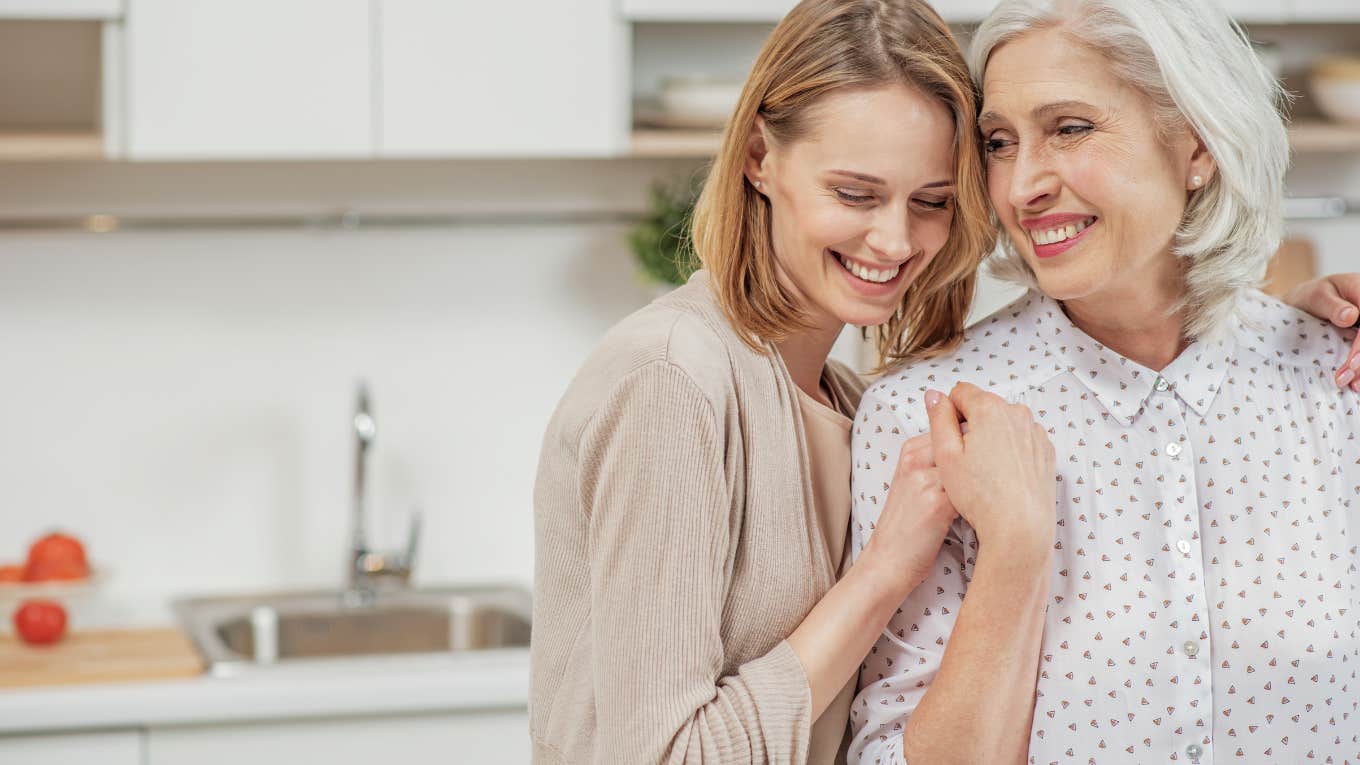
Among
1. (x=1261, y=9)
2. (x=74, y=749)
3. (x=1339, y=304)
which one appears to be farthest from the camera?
(x=1261, y=9)

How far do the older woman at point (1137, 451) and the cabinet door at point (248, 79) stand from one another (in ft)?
4.04

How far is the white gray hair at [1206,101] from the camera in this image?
1239 millimetres

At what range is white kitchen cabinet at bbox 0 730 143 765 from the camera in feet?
6.79

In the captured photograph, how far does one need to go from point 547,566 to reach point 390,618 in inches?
51.5

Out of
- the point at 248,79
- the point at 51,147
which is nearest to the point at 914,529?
the point at 248,79

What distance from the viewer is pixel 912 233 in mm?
1344

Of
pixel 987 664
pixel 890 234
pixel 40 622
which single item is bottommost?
pixel 40 622

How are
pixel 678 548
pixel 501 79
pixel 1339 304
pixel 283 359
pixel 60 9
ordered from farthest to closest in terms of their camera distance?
pixel 283 359, pixel 501 79, pixel 60 9, pixel 1339 304, pixel 678 548

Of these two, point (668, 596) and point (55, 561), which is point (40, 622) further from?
point (668, 596)

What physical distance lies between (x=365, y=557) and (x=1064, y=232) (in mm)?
1606

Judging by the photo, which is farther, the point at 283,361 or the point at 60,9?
the point at 283,361

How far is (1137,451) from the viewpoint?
1.34 m

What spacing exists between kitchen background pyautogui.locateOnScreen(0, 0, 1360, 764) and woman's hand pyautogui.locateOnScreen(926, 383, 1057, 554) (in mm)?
1112

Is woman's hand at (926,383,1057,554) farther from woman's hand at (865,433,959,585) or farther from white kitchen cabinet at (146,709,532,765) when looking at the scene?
white kitchen cabinet at (146,709,532,765)
